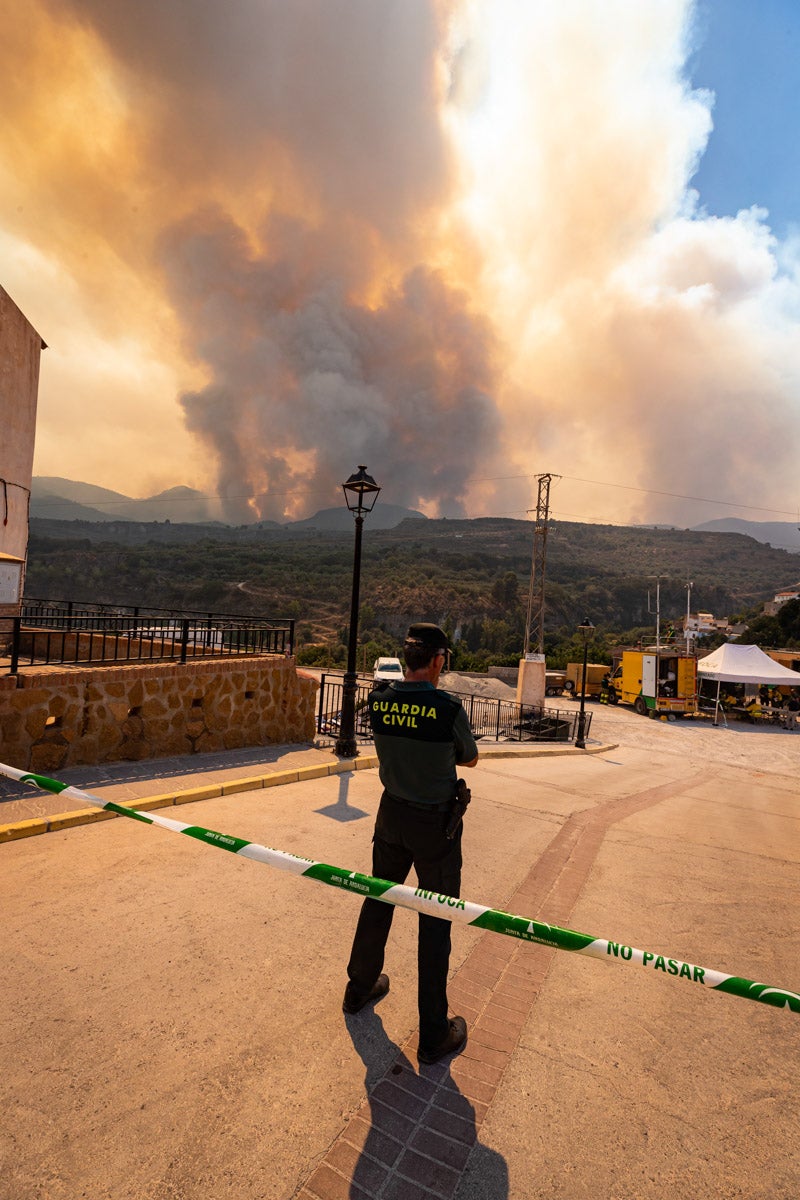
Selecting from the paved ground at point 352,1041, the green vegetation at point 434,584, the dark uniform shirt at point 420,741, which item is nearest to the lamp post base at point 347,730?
the paved ground at point 352,1041

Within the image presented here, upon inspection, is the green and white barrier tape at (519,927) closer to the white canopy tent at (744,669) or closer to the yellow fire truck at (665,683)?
the white canopy tent at (744,669)

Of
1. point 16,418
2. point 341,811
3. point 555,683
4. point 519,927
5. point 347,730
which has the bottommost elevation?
point 555,683

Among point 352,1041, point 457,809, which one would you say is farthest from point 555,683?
point 352,1041

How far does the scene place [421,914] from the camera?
253 centimetres

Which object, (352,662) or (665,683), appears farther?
(665,683)

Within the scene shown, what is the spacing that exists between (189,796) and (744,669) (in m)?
26.5

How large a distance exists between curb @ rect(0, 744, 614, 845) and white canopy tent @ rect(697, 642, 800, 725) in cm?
2253

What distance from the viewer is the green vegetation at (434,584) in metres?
59.6

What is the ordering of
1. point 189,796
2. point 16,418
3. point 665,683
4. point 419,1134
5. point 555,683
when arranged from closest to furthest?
point 419,1134
point 189,796
point 16,418
point 665,683
point 555,683

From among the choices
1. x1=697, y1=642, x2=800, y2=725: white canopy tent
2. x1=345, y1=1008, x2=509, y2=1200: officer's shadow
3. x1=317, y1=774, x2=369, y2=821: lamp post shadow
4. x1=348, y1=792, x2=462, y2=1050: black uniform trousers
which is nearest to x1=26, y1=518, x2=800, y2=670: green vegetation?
x1=697, y1=642, x2=800, y2=725: white canopy tent

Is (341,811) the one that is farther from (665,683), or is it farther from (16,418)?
(665,683)

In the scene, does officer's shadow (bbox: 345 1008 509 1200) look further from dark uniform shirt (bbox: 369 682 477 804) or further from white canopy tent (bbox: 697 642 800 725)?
white canopy tent (bbox: 697 642 800 725)

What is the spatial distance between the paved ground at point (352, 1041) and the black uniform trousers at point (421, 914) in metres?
0.21

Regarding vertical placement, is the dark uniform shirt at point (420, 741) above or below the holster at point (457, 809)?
above
